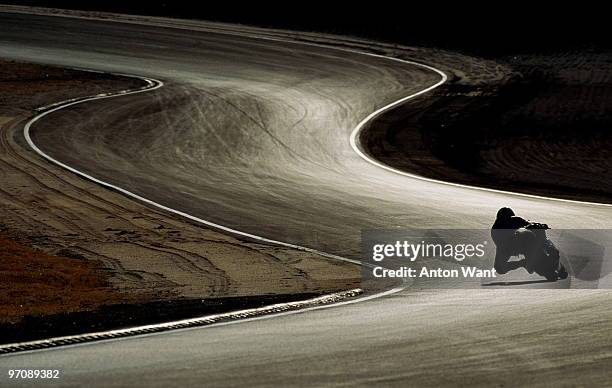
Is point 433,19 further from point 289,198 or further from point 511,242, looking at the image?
point 511,242

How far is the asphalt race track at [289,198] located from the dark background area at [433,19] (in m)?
1.91

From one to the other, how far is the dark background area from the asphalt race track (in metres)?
1.91

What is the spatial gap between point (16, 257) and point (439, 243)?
4390mm

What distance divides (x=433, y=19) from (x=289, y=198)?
16.0m

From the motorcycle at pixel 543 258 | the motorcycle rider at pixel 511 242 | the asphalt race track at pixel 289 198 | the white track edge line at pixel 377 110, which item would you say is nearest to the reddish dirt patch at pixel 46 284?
the asphalt race track at pixel 289 198

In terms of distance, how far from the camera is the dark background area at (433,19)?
26281 mm

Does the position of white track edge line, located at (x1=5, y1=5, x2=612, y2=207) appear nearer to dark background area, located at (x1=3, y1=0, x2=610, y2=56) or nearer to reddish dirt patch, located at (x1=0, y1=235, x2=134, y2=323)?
dark background area, located at (x1=3, y1=0, x2=610, y2=56)

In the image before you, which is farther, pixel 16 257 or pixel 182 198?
pixel 182 198

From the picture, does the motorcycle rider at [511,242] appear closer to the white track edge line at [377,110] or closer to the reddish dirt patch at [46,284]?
the reddish dirt patch at [46,284]

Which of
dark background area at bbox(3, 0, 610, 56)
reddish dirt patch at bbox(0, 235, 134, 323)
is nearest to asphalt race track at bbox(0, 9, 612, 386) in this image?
reddish dirt patch at bbox(0, 235, 134, 323)

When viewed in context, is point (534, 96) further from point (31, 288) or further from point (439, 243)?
point (31, 288)

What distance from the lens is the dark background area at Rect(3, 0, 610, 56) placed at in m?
26.3

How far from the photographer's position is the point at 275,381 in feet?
17.1

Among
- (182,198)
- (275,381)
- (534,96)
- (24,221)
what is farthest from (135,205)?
(534,96)
